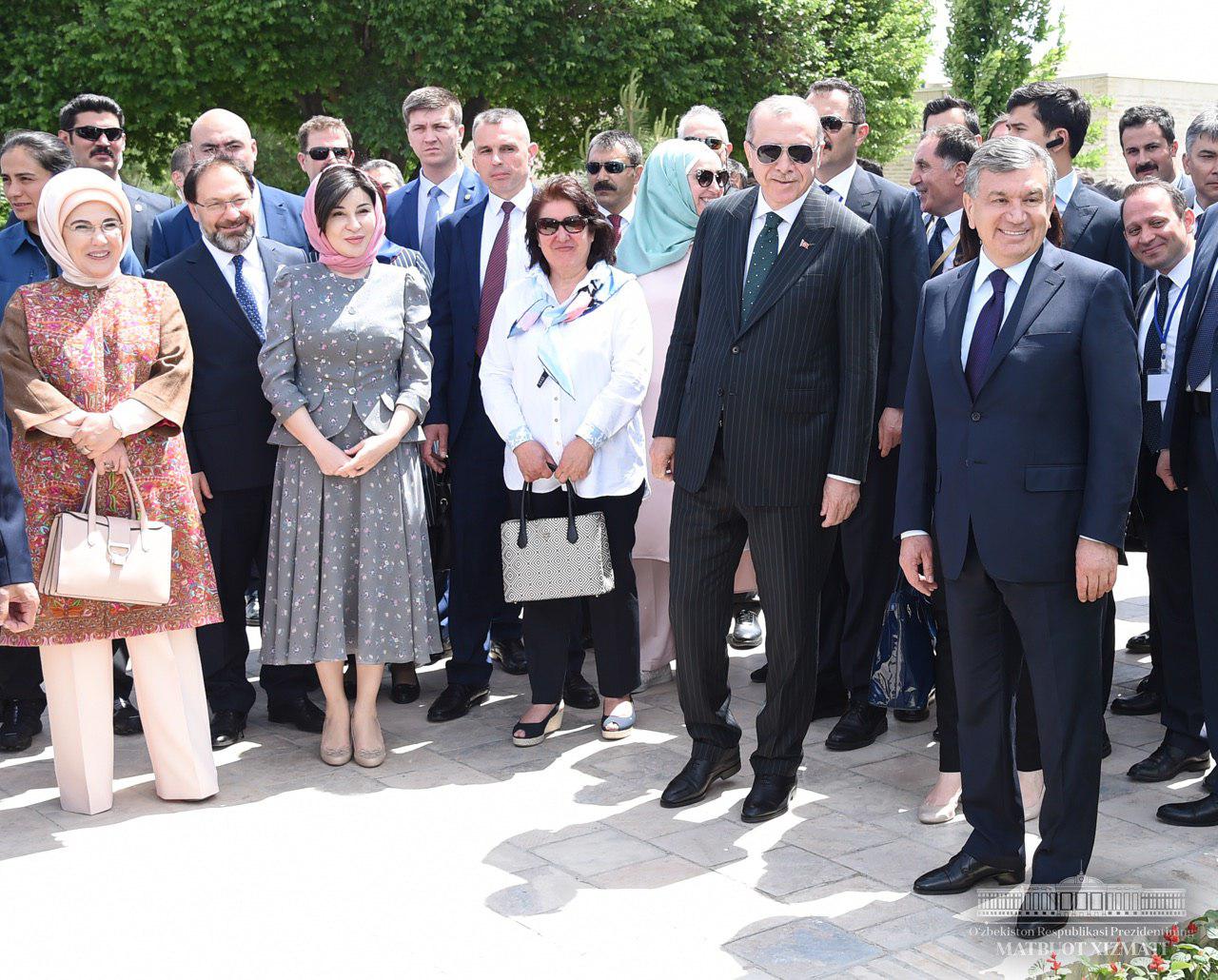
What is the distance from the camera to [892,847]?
4426 mm

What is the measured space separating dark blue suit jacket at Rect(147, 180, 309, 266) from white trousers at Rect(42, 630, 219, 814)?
181 cm

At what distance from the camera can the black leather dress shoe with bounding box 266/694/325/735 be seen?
5.75m

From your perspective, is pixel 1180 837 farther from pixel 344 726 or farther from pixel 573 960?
pixel 344 726

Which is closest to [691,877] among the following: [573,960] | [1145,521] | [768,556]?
[573,960]

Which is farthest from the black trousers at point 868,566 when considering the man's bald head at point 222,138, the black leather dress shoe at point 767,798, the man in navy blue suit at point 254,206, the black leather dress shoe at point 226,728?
the man's bald head at point 222,138

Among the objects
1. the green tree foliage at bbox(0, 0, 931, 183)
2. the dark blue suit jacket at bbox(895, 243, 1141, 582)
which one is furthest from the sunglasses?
the green tree foliage at bbox(0, 0, 931, 183)

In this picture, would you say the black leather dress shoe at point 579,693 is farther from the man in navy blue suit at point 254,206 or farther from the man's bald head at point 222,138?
the man's bald head at point 222,138

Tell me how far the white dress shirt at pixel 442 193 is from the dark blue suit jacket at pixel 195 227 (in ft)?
2.27

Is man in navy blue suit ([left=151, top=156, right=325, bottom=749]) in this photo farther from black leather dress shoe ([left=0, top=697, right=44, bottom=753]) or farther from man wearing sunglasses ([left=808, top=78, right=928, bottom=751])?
man wearing sunglasses ([left=808, top=78, right=928, bottom=751])

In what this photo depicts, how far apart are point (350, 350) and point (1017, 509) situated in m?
2.58

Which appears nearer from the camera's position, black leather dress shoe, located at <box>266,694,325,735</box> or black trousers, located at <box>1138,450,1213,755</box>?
black trousers, located at <box>1138,450,1213,755</box>

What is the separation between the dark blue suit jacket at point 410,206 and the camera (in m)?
6.61

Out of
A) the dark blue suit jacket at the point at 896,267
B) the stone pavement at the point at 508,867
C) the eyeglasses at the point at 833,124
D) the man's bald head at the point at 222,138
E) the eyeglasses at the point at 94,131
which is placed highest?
the eyeglasses at the point at 94,131

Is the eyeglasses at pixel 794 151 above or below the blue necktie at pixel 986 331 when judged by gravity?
above
